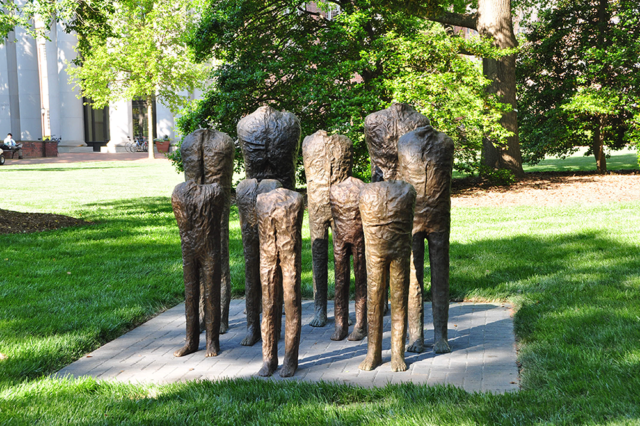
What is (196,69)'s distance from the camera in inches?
1235

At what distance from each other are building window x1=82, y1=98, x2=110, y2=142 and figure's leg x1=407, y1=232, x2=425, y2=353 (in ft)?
167

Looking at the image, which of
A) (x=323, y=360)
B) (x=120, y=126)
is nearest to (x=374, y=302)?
(x=323, y=360)

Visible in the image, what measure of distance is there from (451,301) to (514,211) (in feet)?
21.9

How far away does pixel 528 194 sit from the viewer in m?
14.9

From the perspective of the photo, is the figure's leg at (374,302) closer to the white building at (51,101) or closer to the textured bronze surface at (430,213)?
the textured bronze surface at (430,213)

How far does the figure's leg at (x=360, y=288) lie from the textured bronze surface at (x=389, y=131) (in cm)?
72

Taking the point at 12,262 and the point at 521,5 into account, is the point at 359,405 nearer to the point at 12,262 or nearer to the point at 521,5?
the point at 12,262

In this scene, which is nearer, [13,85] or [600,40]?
[600,40]

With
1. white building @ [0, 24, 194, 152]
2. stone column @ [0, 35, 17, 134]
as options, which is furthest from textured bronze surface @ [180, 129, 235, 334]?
stone column @ [0, 35, 17, 134]

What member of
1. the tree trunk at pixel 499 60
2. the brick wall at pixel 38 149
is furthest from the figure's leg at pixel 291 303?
the brick wall at pixel 38 149

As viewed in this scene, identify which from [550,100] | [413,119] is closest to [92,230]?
[413,119]

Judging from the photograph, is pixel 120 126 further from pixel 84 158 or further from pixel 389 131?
pixel 389 131

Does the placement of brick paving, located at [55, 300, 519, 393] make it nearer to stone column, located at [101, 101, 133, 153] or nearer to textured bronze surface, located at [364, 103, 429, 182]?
textured bronze surface, located at [364, 103, 429, 182]

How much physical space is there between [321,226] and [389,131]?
1.04 m
